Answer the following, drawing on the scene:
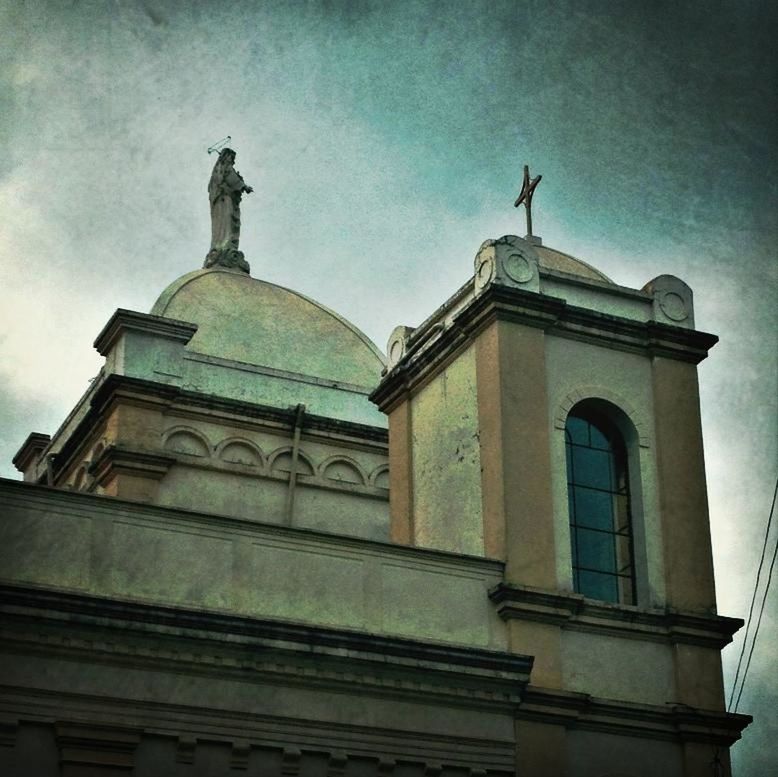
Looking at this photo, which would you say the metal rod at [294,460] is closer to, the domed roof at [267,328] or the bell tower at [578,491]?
the domed roof at [267,328]

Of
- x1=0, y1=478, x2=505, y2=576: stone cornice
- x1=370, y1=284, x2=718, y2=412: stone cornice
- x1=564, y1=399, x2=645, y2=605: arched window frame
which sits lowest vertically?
x1=0, y1=478, x2=505, y2=576: stone cornice

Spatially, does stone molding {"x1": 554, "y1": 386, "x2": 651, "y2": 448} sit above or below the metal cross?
below

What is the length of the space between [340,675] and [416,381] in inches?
222

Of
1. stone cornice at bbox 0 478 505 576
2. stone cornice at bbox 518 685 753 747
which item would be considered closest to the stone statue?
stone cornice at bbox 0 478 505 576

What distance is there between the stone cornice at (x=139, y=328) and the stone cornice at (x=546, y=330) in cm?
481

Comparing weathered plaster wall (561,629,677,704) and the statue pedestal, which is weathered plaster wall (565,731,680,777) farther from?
the statue pedestal

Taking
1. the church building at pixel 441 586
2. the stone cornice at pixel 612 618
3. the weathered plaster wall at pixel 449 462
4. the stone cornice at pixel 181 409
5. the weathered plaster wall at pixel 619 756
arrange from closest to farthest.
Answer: the church building at pixel 441 586 → the weathered plaster wall at pixel 619 756 → the stone cornice at pixel 612 618 → the weathered plaster wall at pixel 449 462 → the stone cornice at pixel 181 409

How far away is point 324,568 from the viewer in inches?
766

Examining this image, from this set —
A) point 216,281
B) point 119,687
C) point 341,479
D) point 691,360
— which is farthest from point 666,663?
point 216,281

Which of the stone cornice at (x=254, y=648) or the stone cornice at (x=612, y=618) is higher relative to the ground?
the stone cornice at (x=612, y=618)

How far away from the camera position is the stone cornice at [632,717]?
19875 millimetres

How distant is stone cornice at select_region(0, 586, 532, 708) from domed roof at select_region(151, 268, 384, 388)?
1033 cm

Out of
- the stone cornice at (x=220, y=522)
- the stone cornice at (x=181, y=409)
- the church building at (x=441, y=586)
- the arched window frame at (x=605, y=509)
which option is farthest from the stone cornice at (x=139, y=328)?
the stone cornice at (x=220, y=522)

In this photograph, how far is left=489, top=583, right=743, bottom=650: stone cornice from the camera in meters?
20.2
